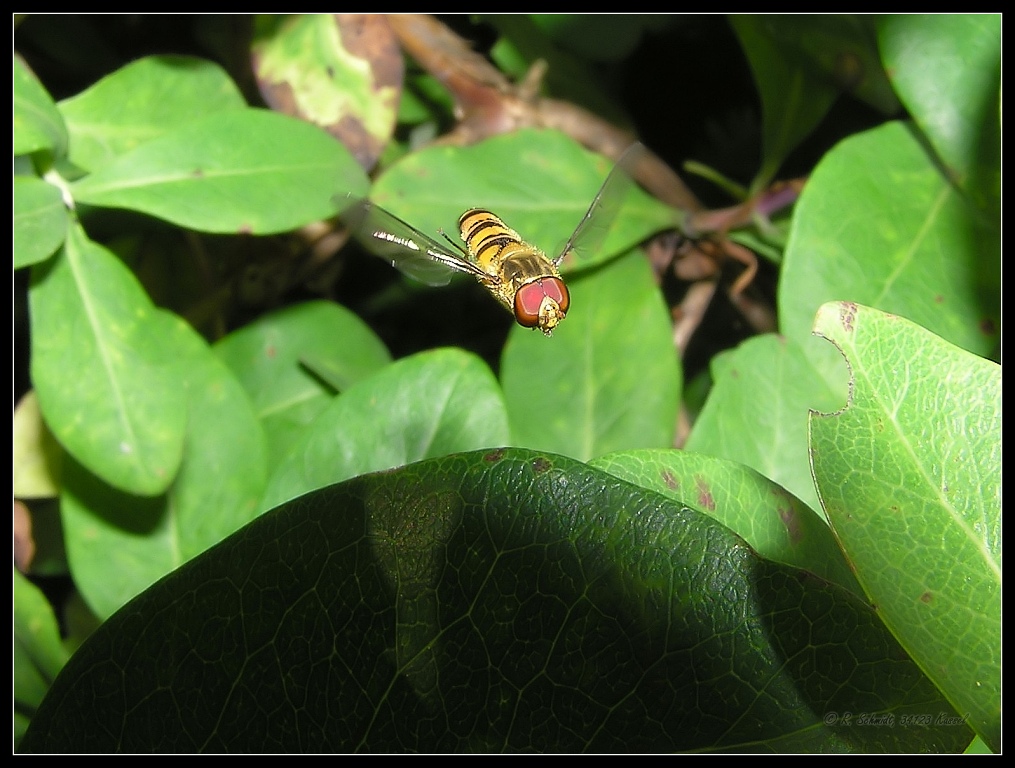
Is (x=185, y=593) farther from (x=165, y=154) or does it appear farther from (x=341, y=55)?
(x=341, y=55)

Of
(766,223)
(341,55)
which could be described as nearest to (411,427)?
(341,55)

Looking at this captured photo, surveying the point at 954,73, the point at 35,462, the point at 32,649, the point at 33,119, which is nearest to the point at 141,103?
the point at 33,119

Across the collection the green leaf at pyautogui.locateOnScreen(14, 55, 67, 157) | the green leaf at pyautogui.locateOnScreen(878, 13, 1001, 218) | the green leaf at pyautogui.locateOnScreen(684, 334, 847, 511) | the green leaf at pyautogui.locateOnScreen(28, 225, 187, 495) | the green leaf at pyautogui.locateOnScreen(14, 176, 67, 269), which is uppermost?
the green leaf at pyautogui.locateOnScreen(878, 13, 1001, 218)

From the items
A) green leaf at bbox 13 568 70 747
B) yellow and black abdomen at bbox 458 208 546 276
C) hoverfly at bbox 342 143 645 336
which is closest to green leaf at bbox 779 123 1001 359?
hoverfly at bbox 342 143 645 336

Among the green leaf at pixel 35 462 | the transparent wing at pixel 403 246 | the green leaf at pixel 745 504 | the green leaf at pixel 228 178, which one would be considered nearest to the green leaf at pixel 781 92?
the transparent wing at pixel 403 246

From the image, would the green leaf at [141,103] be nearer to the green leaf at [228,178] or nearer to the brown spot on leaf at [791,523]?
the green leaf at [228,178]

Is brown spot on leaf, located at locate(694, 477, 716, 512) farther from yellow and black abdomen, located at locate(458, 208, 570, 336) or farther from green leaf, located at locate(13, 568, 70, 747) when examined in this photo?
green leaf, located at locate(13, 568, 70, 747)
